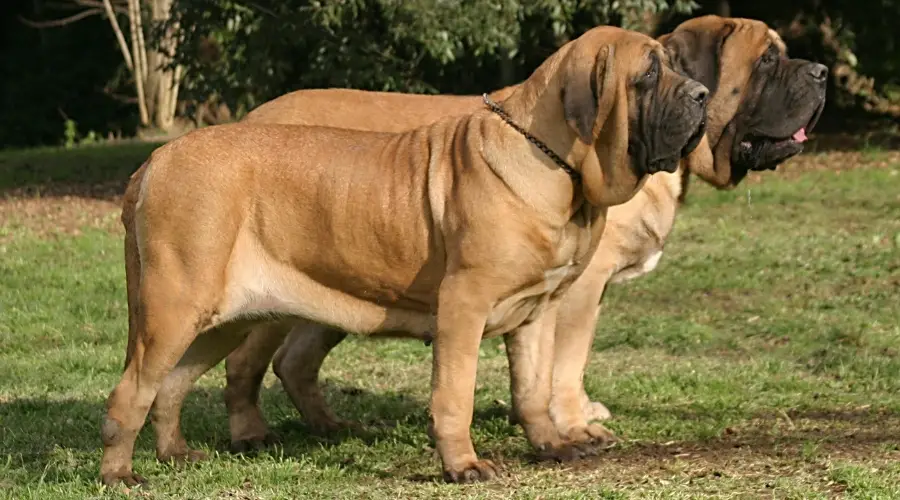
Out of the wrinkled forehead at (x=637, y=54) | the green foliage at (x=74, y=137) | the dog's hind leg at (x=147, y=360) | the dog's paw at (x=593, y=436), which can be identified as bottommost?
the green foliage at (x=74, y=137)

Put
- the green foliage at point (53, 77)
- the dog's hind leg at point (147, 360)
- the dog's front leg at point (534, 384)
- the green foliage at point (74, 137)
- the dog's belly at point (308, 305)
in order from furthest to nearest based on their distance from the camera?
the green foliage at point (53, 77) → the green foliage at point (74, 137) → the dog's front leg at point (534, 384) → the dog's belly at point (308, 305) → the dog's hind leg at point (147, 360)

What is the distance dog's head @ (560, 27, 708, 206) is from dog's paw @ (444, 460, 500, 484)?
1271mm

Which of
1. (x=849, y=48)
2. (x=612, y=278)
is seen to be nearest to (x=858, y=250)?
(x=612, y=278)

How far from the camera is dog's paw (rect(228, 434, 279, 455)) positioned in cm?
709

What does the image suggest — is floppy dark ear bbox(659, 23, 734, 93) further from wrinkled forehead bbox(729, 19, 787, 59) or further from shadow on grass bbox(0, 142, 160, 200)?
shadow on grass bbox(0, 142, 160, 200)

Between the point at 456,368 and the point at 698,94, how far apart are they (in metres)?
1.46

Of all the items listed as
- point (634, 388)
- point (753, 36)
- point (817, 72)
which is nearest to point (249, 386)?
point (634, 388)

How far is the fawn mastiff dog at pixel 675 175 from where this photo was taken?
23.6ft

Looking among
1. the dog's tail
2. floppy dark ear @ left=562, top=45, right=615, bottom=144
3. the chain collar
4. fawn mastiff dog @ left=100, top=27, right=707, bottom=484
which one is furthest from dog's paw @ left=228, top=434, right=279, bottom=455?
floppy dark ear @ left=562, top=45, right=615, bottom=144

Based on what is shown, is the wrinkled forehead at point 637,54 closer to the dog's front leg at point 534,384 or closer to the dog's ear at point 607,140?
the dog's ear at point 607,140

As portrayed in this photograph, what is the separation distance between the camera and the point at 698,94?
228 inches

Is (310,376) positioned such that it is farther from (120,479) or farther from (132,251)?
(120,479)

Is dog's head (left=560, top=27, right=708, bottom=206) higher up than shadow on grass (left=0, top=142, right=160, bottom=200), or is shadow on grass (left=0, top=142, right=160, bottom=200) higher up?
dog's head (left=560, top=27, right=708, bottom=206)

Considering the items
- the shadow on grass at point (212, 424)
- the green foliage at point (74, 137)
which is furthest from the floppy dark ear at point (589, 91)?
the green foliage at point (74, 137)
